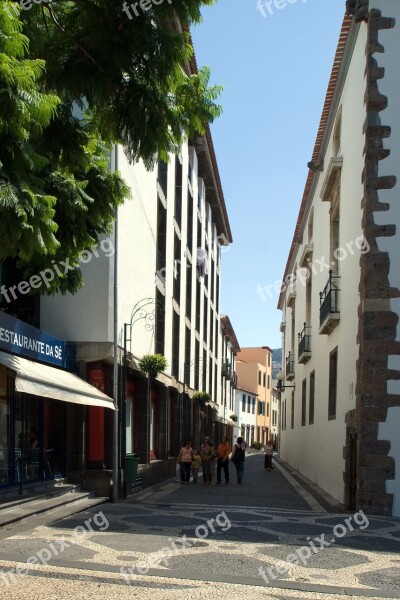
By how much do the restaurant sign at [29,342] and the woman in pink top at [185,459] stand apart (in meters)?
7.57

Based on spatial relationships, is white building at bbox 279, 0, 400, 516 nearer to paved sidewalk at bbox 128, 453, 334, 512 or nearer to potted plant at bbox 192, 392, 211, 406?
paved sidewalk at bbox 128, 453, 334, 512

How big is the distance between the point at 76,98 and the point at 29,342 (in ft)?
27.8

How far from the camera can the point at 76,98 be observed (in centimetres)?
754

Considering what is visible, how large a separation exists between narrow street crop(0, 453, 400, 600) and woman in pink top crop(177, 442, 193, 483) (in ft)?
23.4

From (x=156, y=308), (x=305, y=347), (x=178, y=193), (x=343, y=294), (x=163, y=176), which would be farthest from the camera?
(x=178, y=193)

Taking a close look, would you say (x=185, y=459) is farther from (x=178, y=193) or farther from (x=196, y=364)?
(x=196, y=364)

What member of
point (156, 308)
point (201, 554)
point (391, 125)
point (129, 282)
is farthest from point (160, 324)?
point (201, 554)

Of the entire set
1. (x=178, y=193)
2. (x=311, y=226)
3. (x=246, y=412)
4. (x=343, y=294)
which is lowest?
(x=246, y=412)

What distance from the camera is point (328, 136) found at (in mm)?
23656

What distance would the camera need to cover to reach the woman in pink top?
2336 cm

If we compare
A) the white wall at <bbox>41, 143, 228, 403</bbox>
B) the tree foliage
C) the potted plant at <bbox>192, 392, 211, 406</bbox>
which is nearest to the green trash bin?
the white wall at <bbox>41, 143, 228, 403</bbox>

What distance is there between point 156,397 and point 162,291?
3920mm

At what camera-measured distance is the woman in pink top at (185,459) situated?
23359 millimetres

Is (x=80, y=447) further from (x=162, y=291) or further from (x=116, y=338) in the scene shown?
(x=162, y=291)
